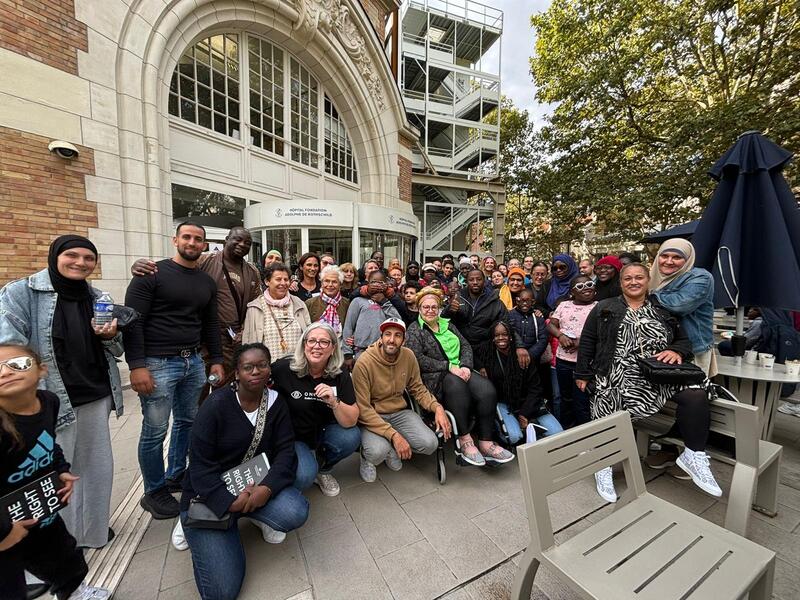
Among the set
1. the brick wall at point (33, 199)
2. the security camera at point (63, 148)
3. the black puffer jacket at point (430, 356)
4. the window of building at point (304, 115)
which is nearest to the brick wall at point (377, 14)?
the window of building at point (304, 115)

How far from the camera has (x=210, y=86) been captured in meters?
7.75

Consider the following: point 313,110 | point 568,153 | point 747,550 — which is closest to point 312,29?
point 313,110

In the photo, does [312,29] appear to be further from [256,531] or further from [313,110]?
[256,531]

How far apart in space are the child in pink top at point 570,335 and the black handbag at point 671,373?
0.95 metres

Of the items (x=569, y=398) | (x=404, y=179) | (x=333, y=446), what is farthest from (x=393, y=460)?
(x=404, y=179)

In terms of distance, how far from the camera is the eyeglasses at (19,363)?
4.47 feet

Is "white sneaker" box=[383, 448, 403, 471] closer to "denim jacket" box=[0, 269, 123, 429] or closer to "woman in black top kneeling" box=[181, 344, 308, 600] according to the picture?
"woman in black top kneeling" box=[181, 344, 308, 600]

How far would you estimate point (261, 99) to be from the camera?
8.91m

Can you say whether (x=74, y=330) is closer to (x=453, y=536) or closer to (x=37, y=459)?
(x=37, y=459)

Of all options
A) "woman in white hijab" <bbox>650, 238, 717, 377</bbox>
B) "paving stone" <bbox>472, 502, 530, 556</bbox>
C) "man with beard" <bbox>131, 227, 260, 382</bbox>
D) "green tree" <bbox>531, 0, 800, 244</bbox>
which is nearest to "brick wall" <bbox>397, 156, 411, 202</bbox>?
"green tree" <bbox>531, 0, 800, 244</bbox>

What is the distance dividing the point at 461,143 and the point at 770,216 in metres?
20.3

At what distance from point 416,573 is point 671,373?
2.22 metres

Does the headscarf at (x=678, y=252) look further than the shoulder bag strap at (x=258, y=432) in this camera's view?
Yes

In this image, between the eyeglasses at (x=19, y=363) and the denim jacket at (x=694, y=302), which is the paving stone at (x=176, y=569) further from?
the denim jacket at (x=694, y=302)
